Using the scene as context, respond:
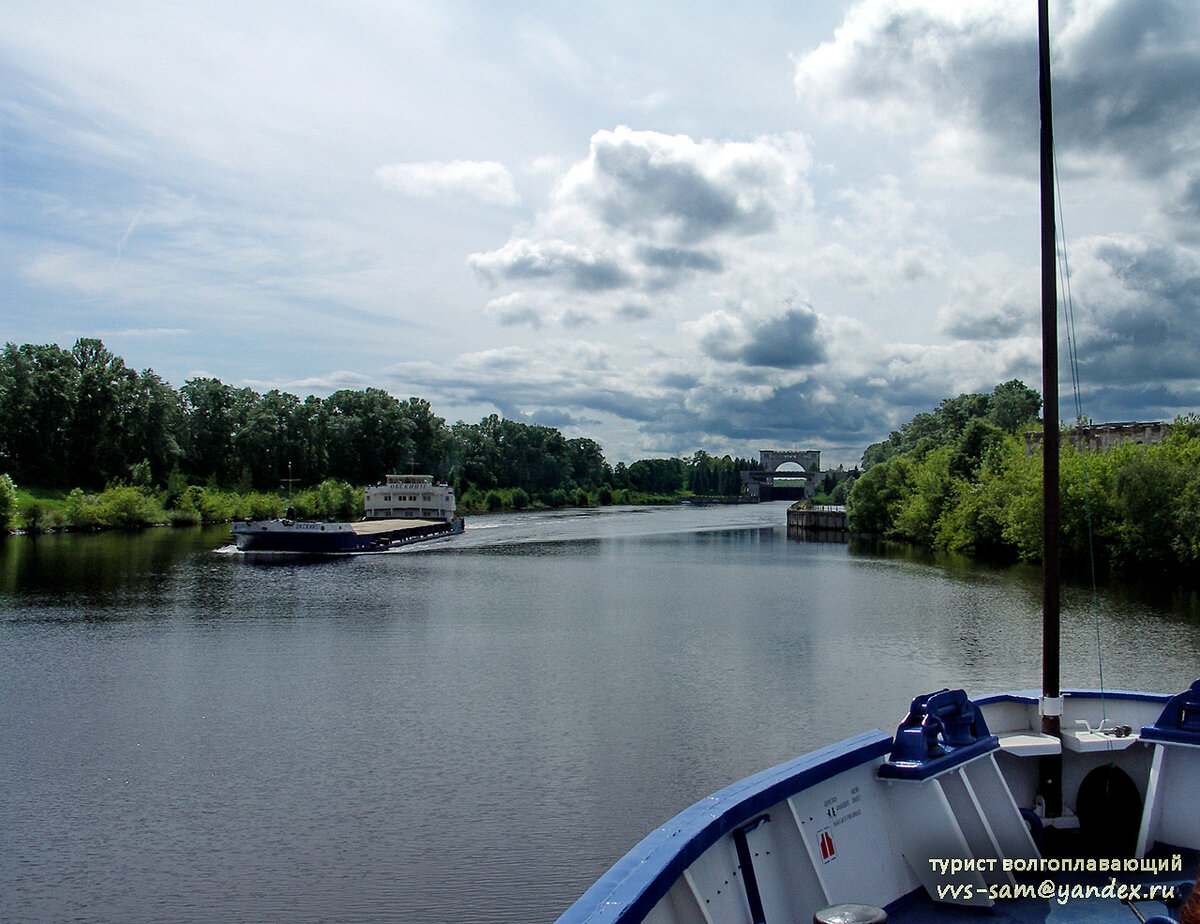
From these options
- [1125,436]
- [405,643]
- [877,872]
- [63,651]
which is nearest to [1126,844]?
[877,872]

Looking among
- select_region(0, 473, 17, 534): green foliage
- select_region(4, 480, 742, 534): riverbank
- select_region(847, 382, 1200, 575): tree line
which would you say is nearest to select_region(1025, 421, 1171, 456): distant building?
select_region(847, 382, 1200, 575): tree line

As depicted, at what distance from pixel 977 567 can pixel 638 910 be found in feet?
195

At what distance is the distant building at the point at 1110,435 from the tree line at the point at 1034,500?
1023 mm

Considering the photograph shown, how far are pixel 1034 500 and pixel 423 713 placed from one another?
5016 centimetres

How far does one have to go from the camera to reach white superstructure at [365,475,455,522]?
9662cm

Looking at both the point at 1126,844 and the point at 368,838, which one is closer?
the point at 1126,844

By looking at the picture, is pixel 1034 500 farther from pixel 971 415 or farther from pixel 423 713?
pixel 971 415

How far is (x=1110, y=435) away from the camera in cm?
7112

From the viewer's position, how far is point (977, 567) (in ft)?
192

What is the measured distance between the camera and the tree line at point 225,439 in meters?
111

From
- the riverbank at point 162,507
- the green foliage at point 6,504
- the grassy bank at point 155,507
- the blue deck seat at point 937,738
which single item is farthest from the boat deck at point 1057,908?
the green foliage at point 6,504

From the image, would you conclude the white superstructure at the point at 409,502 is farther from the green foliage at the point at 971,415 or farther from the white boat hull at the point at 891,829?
the white boat hull at the point at 891,829

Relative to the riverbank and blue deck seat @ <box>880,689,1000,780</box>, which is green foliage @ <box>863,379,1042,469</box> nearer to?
the riverbank

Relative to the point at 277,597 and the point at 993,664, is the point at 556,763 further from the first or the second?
the point at 277,597
